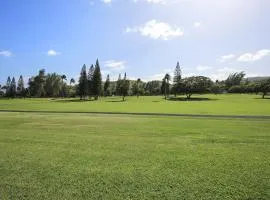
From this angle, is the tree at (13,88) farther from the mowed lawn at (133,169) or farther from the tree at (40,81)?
the mowed lawn at (133,169)

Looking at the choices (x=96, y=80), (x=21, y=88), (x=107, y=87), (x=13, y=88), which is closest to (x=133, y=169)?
(x=96, y=80)

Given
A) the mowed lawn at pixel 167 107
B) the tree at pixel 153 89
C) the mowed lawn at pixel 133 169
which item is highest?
the tree at pixel 153 89

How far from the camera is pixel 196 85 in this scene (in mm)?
116000

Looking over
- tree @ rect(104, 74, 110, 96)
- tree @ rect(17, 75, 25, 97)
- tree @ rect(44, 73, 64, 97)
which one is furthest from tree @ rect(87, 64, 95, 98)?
tree @ rect(17, 75, 25, 97)

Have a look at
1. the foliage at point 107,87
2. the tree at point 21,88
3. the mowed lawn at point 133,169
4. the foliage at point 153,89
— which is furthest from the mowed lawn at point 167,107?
the foliage at point 153,89

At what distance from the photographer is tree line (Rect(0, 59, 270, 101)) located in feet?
366

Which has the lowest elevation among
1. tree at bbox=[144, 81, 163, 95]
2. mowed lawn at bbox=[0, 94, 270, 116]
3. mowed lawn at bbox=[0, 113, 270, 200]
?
mowed lawn at bbox=[0, 94, 270, 116]

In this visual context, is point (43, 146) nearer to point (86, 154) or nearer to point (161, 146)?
point (86, 154)

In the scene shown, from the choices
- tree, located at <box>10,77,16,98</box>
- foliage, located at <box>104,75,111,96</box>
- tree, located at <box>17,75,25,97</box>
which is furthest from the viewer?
tree, located at <box>17,75,25,97</box>

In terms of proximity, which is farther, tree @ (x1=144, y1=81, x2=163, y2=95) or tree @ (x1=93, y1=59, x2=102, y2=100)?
tree @ (x1=144, y1=81, x2=163, y2=95)

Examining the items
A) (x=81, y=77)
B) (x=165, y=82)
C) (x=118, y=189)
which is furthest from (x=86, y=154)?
(x=165, y=82)

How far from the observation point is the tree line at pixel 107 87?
112m

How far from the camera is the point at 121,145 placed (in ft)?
44.1

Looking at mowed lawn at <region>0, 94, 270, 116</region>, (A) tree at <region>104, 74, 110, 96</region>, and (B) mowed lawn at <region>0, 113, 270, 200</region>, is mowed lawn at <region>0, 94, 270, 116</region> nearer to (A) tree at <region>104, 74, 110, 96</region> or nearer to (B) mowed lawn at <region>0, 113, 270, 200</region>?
(B) mowed lawn at <region>0, 113, 270, 200</region>
